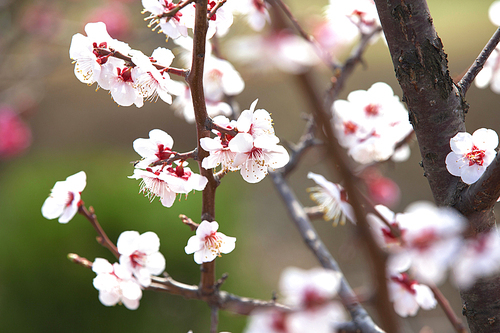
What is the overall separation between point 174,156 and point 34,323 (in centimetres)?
122

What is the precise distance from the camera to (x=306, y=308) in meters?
0.27

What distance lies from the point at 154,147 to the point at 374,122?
0.41 meters

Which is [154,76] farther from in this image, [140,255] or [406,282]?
[406,282]

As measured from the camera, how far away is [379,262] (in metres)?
0.19

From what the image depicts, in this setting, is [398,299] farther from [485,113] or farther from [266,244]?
[485,113]

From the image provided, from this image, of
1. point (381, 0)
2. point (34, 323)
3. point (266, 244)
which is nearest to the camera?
point (381, 0)

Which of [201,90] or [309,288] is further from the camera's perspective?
[201,90]

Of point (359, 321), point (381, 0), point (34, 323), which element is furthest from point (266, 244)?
point (381, 0)

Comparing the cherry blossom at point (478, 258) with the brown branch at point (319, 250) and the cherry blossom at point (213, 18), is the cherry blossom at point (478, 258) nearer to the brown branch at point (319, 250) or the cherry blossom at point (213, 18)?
the brown branch at point (319, 250)

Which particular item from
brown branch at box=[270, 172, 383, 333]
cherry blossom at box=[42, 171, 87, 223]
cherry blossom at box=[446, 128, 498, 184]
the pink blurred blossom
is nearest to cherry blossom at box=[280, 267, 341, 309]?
brown branch at box=[270, 172, 383, 333]

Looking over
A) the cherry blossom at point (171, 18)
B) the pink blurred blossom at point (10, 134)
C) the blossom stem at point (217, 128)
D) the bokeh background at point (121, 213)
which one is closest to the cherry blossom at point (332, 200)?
the bokeh background at point (121, 213)

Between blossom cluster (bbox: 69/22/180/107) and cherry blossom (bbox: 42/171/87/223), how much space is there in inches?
6.2

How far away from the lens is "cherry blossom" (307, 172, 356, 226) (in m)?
0.49

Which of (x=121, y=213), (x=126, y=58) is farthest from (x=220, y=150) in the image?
(x=121, y=213)
